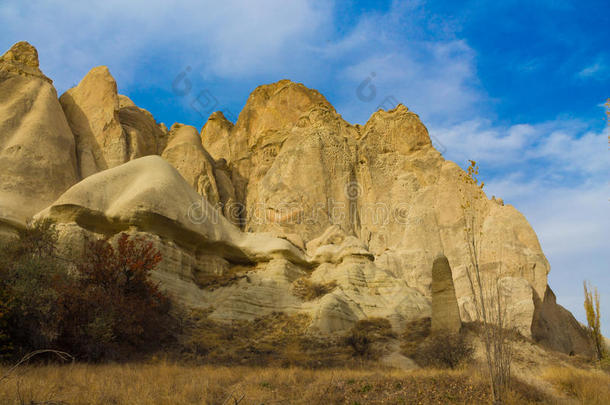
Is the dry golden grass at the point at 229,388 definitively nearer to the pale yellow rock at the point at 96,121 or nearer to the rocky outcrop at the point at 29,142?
the rocky outcrop at the point at 29,142

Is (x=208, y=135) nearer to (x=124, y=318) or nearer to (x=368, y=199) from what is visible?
(x=368, y=199)

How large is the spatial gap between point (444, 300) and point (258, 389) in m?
10.8

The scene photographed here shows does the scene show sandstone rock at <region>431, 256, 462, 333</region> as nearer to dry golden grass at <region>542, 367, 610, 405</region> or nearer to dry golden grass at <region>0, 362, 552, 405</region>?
dry golden grass at <region>542, 367, 610, 405</region>

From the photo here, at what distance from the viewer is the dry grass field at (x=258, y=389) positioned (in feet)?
26.2

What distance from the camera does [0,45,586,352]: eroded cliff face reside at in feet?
72.9

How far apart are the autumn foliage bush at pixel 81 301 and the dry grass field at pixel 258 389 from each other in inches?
74.9

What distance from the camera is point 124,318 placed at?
1522 centimetres

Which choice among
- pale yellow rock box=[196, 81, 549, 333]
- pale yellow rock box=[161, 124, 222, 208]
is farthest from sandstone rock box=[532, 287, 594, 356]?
pale yellow rock box=[161, 124, 222, 208]

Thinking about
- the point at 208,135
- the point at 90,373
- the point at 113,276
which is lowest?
the point at 90,373

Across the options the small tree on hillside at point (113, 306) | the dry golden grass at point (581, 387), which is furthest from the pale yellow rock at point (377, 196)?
the dry golden grass at point (581, 387)

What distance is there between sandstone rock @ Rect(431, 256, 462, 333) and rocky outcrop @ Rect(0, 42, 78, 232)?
19.9 meters

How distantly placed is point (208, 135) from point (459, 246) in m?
36.4

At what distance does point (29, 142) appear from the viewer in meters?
29.1

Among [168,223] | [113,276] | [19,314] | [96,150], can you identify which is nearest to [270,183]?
[96,150]
